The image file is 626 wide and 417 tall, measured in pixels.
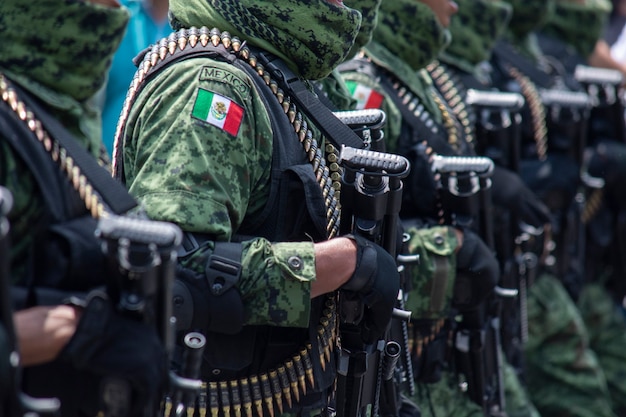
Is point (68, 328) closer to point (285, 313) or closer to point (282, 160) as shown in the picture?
point (285, 313)

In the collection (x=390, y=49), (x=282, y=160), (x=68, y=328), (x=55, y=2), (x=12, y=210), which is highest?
(x=390, y=49)

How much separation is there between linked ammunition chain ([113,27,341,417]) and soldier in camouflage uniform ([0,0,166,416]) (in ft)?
1.98

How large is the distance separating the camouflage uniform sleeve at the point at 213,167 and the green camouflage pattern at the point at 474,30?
8.38 ft

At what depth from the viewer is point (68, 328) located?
101 inches

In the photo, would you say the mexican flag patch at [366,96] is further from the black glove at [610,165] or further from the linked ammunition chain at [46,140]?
the black glove at [610,165]

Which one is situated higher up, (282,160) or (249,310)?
(282,160)

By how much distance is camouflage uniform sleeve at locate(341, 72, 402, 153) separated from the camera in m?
4.46

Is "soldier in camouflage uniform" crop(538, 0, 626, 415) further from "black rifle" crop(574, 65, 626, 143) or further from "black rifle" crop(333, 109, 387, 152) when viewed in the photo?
"black rifle" crop(333, 109, 387, 152)

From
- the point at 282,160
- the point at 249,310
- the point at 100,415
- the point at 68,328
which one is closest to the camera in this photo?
the point at 68,328

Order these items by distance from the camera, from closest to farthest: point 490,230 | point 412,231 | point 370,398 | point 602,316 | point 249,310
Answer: point 249,310 → point 370,398 → point 412,231 → point 490,230 → point 602,316

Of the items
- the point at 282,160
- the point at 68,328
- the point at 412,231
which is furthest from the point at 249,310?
the point at 412,231

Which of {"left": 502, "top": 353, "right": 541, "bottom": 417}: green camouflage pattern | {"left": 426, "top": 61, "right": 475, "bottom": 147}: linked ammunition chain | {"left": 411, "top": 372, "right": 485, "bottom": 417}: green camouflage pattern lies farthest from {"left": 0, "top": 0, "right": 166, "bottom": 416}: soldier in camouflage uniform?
{"left": 502, "top": 353, "right": 541, "bottom": 417}: green camouflage pattern

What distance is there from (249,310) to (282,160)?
45 cm

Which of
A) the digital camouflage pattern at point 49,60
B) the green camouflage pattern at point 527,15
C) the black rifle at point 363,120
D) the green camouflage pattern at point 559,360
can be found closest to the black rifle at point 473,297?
the black rifle at point 363,120
